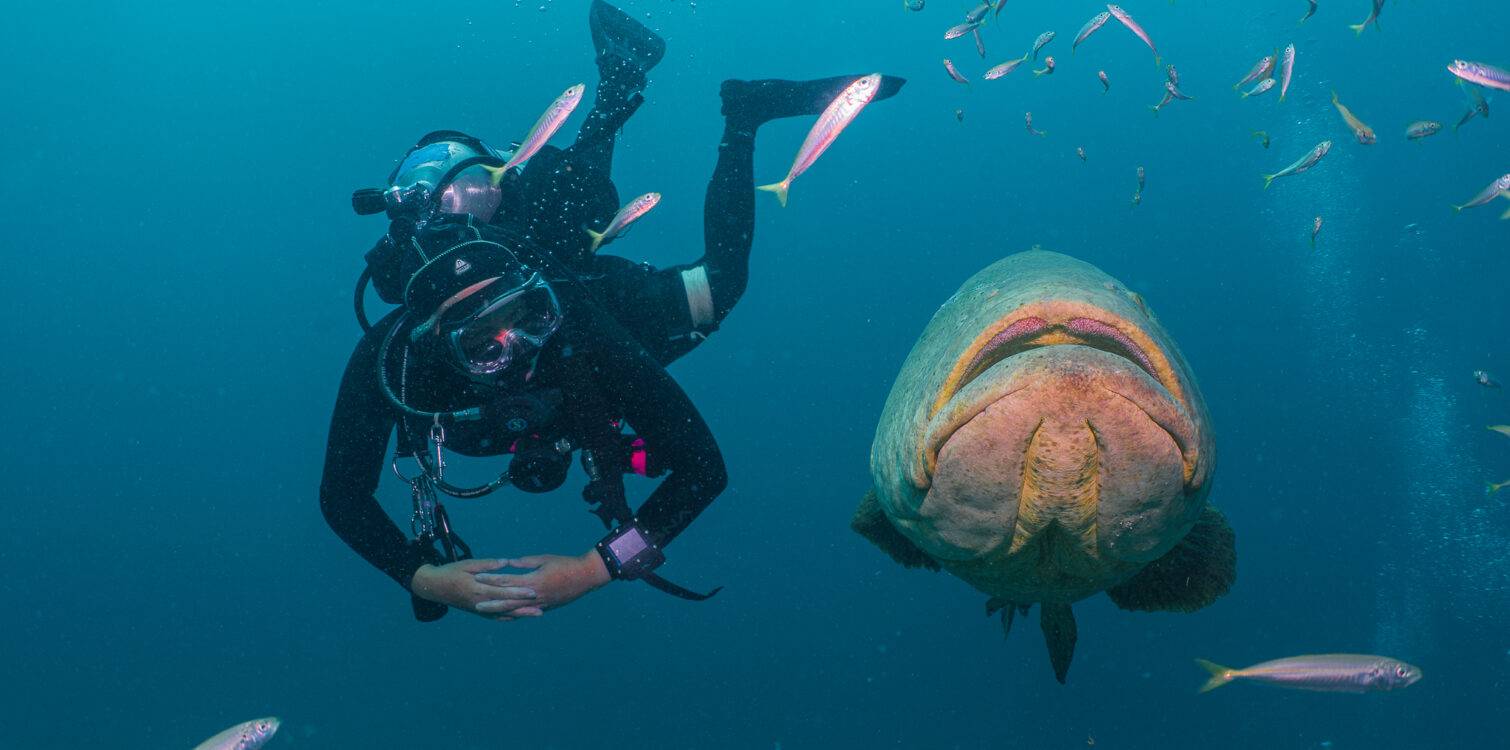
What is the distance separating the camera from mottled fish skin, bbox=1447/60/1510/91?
456 centimetres

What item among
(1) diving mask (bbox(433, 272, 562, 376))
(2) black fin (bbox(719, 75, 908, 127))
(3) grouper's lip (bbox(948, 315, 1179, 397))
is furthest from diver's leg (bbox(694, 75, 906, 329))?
(3) grouper's lip (bbox(948, 315, 1179, 397))

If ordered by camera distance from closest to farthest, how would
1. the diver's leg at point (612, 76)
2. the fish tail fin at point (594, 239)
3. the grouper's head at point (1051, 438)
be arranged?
1. the grouper's head at point (1051, 438)
2. the fish tail fin at point (594, 239)
3. the diver's leg at point (612, 76)

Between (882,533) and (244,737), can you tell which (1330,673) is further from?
(244,737)

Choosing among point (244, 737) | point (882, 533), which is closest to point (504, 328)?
point (882, 533)

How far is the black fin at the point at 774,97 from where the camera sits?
21.1 ft

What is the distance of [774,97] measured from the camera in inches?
258

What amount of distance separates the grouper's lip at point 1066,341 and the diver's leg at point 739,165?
4311mm

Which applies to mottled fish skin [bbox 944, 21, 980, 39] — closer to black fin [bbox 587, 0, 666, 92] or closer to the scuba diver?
black fin [bbox 587, 0, 666, 92]

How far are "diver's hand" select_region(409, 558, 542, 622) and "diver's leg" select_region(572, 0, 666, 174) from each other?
4143mm

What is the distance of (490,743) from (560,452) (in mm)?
24810

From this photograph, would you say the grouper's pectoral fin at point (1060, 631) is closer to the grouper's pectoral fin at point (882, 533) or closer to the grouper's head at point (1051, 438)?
the grouper's pectoral fin at point (882, 533)

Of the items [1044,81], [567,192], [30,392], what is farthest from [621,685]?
[30,392]

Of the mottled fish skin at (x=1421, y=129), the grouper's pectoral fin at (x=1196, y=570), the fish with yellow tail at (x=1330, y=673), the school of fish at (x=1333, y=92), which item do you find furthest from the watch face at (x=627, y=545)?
the mottled fish skin at (x=1421, y=129)

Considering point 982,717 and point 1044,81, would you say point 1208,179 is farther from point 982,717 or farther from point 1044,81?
point 982,717
